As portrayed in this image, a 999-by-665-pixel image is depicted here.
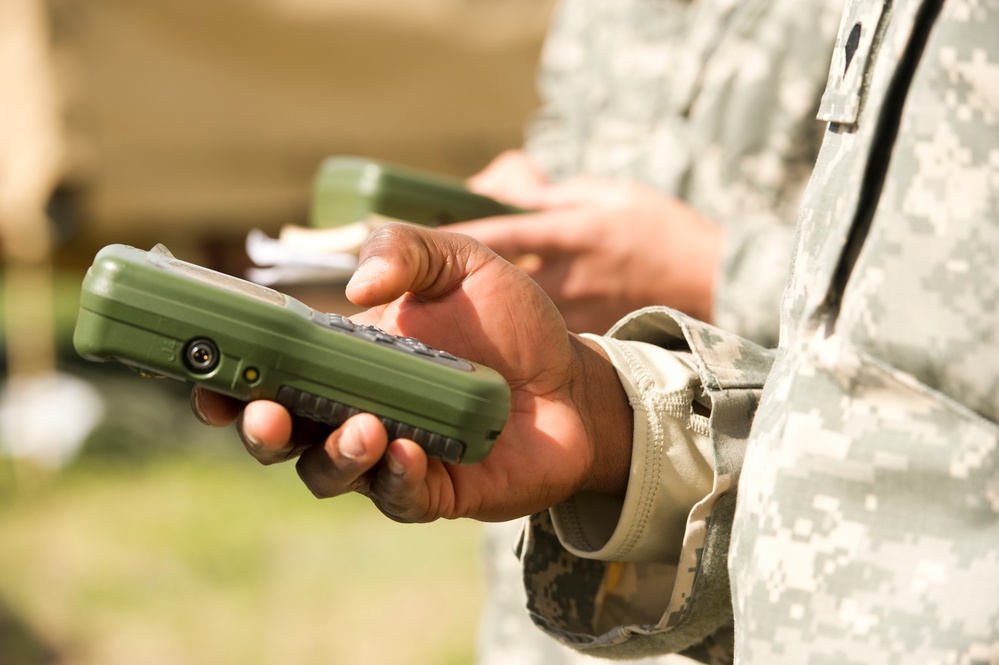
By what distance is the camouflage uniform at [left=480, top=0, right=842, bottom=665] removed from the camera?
56.6 inches

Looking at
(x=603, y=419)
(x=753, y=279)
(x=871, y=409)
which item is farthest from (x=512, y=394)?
(x=753, y=279)

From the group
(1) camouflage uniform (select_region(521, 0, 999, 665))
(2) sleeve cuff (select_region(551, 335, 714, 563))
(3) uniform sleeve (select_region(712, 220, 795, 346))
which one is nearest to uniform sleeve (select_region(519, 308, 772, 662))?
(2) sleeve cuff (select_region(551, 335, 714, 563))

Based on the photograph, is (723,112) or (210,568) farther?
(210,568)

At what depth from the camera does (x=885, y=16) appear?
2.41ft

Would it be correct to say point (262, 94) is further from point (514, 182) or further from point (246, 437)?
point (246, 437)

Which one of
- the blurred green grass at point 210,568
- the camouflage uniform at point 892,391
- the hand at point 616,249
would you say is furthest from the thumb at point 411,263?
the blurred green grass at point 210,568

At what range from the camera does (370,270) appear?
2.74 feet

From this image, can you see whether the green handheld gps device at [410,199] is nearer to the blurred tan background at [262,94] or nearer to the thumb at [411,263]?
the thumb at [411,263]

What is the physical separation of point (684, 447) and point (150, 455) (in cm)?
354

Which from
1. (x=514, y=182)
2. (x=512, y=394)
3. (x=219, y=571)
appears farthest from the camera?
(x=219, y=571)

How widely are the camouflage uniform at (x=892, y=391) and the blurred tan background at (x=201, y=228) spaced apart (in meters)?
2.28

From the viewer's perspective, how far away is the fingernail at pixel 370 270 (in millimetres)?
830

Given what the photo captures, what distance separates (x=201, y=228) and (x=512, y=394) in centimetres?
385

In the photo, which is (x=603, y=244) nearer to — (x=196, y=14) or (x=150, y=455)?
(x=196, y=14)
